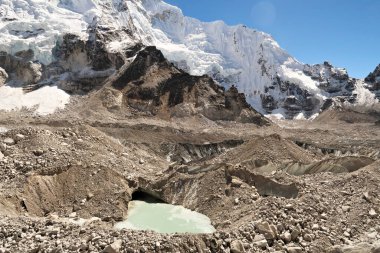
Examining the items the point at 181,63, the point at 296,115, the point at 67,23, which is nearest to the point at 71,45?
the point at 67,23

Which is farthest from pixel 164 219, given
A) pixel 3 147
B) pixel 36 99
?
pixel 36 99

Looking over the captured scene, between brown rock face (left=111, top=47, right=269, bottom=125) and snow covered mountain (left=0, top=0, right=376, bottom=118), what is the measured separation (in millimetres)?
6496

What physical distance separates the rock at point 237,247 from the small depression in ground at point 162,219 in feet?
16.7

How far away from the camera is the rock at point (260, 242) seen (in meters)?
19.3

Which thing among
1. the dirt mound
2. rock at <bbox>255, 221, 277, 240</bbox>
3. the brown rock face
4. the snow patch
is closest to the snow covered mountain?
the snow patch

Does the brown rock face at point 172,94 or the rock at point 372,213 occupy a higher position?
the rock at point 372,213

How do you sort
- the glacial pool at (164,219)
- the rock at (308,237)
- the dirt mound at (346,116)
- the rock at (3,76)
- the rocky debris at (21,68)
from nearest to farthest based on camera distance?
the rock at (308,237)
the glacial pool at (164,219)
the rock at (3,76)
the rocky debris at (21,68)
the dirt mound at (346,116)

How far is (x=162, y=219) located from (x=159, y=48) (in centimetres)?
11565

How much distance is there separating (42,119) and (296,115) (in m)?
85.2

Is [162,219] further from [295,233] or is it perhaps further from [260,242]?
[295,233]

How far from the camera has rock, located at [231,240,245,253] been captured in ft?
61.2

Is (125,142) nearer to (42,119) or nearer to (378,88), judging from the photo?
(42,119)

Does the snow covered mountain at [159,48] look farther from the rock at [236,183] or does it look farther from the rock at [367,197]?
the rock at [367,197]

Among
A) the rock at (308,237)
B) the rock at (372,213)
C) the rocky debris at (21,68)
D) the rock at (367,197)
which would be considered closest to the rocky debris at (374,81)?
the rocky debris at (21,68)
